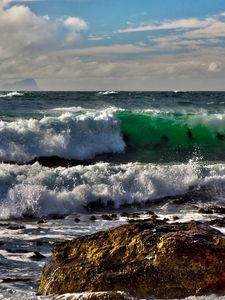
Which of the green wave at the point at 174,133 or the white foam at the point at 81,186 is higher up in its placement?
the green wave at the point at 174,133

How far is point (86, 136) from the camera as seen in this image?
2508 cm

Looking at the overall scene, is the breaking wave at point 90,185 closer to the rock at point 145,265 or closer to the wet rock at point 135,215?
the wet rock at point 135,215

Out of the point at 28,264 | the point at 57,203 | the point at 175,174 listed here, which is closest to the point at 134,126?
the point at 175,174

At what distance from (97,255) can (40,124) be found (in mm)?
16859

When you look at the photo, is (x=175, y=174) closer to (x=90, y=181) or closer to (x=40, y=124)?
(x=90, y=181)

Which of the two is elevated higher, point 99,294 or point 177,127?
point 177,127

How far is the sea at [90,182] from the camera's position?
1016 centimetres

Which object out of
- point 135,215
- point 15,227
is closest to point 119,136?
point 135,215

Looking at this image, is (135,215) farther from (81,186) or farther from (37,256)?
(37,256)

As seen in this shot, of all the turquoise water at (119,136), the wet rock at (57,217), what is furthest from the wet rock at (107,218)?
the turquoise water at (119,136)

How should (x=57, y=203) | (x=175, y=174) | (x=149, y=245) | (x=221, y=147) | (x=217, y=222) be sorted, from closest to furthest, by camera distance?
(x=149, y=245) < (x=217, y=222) < (x=57, y=203) < (x=175, y=174) < (x=221, y=147)

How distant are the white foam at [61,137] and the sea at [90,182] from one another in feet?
0.14

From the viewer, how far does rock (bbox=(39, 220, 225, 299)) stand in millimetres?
7156

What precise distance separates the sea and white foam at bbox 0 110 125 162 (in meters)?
0.04
